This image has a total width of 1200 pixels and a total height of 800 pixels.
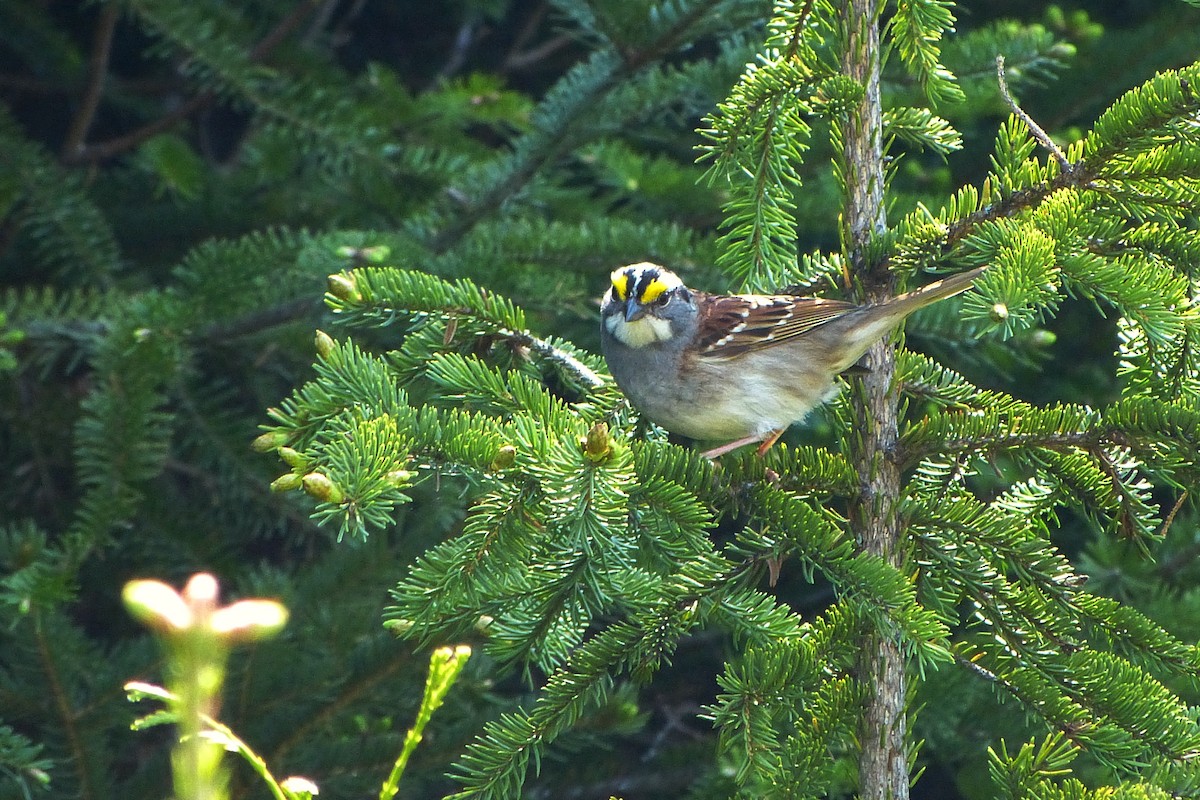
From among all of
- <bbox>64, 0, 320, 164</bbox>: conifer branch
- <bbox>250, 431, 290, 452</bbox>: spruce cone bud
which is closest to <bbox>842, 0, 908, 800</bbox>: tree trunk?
<bbox>250, 431, 290, 452</bbox>: spruce cone bud

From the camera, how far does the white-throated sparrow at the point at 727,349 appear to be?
2943 mm

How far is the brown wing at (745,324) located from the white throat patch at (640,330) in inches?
6.3

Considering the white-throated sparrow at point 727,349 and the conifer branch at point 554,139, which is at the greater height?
the conifer branch at point 554,139

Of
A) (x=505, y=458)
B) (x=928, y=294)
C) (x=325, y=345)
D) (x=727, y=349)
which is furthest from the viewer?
(x=727, y=349)

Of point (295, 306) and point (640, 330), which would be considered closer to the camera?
point (640, 330)

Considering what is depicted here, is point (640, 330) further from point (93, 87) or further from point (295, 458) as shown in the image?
point (93, 87)

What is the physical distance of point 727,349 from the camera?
10.6 ft

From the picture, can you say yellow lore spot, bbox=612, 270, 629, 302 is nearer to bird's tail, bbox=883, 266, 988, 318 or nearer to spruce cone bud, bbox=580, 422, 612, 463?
bird's tail, bbox=883, 266, 988, 318

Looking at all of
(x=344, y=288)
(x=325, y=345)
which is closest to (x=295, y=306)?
(x=344, y=288)

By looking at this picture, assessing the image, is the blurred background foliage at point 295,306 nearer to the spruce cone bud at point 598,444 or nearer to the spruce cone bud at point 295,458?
the spruce cone bud at point 295,458

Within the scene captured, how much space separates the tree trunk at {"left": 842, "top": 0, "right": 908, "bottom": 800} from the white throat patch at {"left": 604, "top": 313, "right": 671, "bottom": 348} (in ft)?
2.78

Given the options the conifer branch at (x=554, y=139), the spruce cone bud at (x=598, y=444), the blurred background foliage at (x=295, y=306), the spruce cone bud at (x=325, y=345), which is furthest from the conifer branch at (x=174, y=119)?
the spruce cone bud at (x=598, y=444)

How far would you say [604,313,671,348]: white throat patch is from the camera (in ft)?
9.85

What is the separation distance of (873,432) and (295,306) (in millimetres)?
1816
